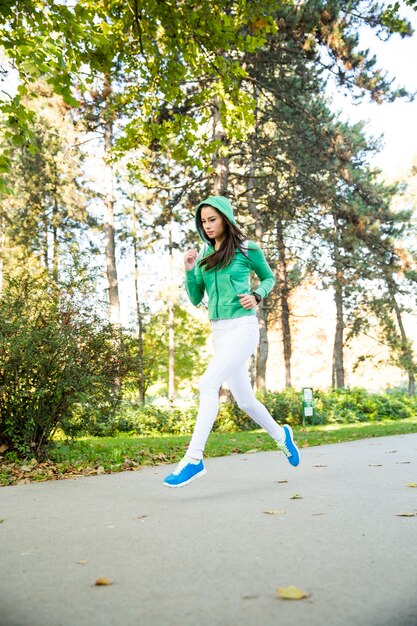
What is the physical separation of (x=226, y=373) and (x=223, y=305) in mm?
562

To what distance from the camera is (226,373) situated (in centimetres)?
518

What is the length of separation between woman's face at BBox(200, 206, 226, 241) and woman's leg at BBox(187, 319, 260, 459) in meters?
0.83

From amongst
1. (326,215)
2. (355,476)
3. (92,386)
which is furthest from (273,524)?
(326,215)

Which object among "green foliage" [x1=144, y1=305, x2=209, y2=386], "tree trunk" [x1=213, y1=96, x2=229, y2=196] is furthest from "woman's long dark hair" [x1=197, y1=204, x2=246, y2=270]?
"green foliage" [x1=144, y1=305, x2=209, y2=386]

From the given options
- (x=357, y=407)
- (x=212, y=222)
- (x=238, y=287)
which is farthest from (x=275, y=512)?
(x=357, y=407)

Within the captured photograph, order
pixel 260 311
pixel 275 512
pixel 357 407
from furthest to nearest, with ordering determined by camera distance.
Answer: pixel 260 311
pixel 357 407
pixel 275 512

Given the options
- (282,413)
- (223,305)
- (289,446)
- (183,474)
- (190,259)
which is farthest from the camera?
(282,413)

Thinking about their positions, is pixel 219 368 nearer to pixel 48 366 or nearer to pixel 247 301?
pixel 247 301

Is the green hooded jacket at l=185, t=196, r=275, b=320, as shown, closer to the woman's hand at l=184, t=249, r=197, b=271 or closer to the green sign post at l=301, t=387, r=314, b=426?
the woman's hand at l=184, t=249, r=197, b=271

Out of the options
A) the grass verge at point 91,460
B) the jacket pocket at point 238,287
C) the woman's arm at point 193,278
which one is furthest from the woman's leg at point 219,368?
the grass verge at point 91,460

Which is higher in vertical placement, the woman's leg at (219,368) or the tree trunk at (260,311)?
the tree trunk at (260,311)

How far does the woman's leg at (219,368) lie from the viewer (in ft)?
16.5

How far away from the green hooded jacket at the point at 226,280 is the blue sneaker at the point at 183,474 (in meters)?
1.22

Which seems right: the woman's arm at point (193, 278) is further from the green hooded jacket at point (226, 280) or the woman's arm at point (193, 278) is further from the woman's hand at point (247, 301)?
the woman's hand at point (247, 301)
